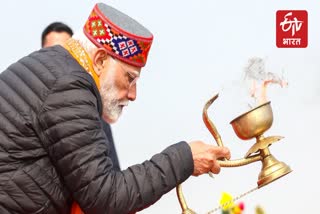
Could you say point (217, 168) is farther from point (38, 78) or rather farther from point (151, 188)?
point (38, 78)

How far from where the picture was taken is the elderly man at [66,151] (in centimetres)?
282

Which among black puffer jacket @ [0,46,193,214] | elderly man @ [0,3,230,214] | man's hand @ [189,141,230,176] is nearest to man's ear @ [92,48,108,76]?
elderly man @ [0,3,230,214]

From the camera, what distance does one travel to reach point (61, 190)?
2.89 m

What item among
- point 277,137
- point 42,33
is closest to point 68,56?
point 277,137

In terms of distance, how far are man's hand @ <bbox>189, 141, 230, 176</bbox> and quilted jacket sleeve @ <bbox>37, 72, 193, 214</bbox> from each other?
0.19m

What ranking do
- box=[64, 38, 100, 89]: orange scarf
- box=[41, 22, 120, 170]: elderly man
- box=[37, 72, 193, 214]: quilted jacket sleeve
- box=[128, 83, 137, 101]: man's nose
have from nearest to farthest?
A: box=[37, 72, 193, 214]: quilted jacket sleeve < box=[64, 38, 100, 89]: orange scarf < box=[128, 83, 137, 101]: man's nose < box=[41, 22, 120, 170]: elderly man

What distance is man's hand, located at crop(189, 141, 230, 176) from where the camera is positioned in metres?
3.06

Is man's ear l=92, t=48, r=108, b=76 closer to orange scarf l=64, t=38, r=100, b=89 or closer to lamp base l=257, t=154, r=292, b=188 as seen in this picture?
orange scarf l=64, t=38, r=100, b=89

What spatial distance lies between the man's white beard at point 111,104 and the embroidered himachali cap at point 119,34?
5.3 inches

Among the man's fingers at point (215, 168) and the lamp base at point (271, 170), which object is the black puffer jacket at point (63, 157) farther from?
the lamp base at point (271, 170)

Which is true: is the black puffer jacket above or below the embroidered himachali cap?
below

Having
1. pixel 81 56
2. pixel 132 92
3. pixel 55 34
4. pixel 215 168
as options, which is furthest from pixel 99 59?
pixel 55 34

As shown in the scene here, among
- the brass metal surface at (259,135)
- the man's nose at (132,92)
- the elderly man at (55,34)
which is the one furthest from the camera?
the elderly man at (55,34)

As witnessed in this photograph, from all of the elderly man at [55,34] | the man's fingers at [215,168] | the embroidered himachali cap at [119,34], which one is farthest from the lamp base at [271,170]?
the elderly man at [55,34]
